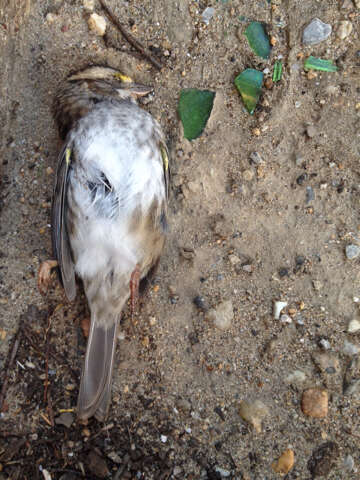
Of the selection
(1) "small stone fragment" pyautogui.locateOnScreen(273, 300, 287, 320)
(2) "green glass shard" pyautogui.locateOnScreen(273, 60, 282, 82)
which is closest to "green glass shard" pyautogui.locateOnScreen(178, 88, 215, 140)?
(2) "green glass shard" pyautogui.locateOnScreen(273, 60, 282, 82)

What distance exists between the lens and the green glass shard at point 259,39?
3.10 m

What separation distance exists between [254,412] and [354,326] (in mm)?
777

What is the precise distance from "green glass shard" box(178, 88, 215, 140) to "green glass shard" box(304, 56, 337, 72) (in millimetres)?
630

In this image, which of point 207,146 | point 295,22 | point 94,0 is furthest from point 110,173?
point 295,22

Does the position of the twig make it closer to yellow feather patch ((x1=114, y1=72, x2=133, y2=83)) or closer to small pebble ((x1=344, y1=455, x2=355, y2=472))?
yellow feather patch ((x1=114, y1=72, x2=133, y2=83))

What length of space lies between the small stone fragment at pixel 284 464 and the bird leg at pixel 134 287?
3.85ft

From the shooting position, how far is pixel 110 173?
2.77 meters

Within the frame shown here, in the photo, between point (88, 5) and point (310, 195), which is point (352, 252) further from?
point (88, 5)

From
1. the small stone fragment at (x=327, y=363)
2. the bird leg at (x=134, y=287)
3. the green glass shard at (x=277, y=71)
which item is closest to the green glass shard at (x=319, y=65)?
the green glass shard at (x=277, y=71)

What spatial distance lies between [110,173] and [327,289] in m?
1.48

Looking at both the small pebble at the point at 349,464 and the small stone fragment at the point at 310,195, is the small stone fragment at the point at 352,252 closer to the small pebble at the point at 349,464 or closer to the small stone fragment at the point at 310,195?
the small stone fragment at the point at 310,195

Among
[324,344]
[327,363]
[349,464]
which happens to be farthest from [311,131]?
[349,464]

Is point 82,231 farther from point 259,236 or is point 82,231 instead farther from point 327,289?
point 327,289

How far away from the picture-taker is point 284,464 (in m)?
2.67
